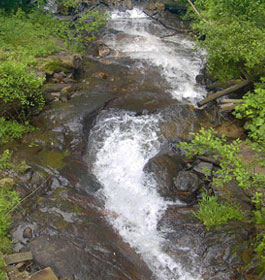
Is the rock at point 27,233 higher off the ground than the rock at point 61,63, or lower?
lower

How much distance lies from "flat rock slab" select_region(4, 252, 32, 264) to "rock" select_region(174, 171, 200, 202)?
438 centimetres

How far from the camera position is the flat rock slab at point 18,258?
5230 mm

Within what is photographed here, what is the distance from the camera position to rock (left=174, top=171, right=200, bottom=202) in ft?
26.6

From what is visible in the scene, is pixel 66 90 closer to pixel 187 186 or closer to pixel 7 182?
pixel 7 182

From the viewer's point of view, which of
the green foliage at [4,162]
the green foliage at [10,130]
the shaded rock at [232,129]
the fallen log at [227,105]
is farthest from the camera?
Answer: the fallen log at [227,105]

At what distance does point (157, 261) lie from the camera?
21.4 ft

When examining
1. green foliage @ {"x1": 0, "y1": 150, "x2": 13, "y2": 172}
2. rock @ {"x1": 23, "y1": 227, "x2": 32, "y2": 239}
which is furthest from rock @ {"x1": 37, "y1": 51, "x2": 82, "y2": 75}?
rock @ {"x1": 23, "y1": 227, "x2": 32, "y2": 239}

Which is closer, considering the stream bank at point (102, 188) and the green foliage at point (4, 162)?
the stream bank at point (102, 188)

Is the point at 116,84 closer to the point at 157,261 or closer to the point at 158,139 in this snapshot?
the point at 158,139

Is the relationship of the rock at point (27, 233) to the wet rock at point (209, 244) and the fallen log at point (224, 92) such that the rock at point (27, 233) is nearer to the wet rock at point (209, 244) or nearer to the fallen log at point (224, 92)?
the wet rock at point (209, 244)

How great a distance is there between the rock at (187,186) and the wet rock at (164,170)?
0.20m

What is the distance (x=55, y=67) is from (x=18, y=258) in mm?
8888

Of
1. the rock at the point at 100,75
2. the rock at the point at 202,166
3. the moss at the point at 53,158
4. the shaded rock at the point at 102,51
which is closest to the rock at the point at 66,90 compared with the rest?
the rock at the point at 100,75

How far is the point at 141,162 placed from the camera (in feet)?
30.0
